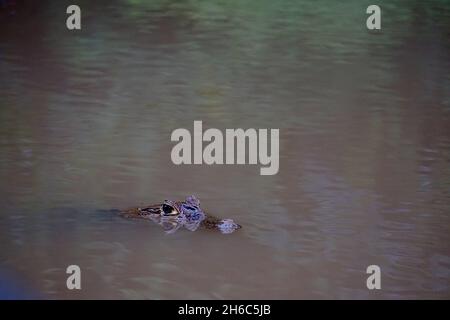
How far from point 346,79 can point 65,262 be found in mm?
1388

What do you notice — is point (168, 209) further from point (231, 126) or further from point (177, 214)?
point (231, 126)

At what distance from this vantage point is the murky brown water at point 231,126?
2617 millimetres

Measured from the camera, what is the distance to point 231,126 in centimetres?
269

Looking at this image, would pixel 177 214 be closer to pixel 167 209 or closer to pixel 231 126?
pixel 167 209

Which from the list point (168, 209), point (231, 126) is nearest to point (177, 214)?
point (168, 209)

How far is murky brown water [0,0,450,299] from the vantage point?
2617mm

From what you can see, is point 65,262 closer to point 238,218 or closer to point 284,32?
Result: point 238,218

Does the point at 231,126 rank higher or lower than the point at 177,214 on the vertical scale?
higher

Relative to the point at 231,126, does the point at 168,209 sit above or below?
below

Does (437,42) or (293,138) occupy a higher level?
(437,42)

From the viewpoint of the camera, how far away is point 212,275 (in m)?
2.58

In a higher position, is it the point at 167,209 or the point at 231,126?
the point at 231,126

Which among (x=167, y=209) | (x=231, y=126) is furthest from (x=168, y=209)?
(x=231, y=126)
